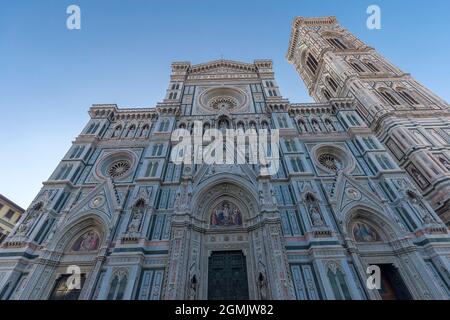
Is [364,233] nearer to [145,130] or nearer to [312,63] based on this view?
[145,130]

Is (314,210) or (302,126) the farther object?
(302,126)

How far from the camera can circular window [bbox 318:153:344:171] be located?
17172 millimetres

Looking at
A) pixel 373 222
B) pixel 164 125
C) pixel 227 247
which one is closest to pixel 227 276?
pixel 227 247

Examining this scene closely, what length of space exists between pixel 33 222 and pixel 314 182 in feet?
55.0

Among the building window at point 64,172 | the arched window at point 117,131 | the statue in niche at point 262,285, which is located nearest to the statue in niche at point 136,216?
the building window at point 64,172

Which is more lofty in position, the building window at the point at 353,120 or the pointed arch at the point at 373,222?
the building window at the point at 353,120

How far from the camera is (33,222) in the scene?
13102mm

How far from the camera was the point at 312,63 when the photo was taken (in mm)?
36219

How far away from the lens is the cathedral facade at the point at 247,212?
36.2 feet

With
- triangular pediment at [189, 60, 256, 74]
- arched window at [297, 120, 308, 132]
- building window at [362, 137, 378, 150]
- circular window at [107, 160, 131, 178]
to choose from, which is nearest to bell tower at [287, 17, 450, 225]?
building window at [362, 137, 378, 150]

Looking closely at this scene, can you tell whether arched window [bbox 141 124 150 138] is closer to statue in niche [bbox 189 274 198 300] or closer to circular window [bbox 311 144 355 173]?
statue in niche [bbox 189 274 198 300]

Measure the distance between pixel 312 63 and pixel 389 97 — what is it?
16162mm

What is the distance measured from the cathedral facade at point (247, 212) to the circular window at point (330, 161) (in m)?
0.08

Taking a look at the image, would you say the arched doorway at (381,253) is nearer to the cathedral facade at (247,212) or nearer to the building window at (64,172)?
the cathedral facade at (247,212)
